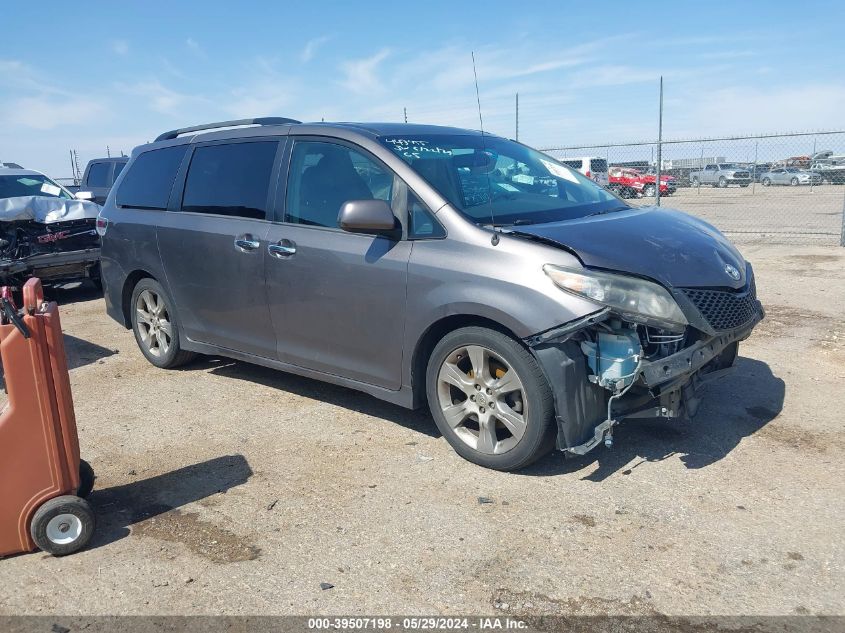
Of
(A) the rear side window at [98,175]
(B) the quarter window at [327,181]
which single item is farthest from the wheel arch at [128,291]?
(A) the rear side window at [98,175]

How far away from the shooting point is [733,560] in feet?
9.87

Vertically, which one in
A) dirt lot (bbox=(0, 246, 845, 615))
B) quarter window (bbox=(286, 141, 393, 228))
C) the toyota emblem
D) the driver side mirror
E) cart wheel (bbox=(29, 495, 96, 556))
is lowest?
dirt lot (bbox=(0, 246, 845, 615))

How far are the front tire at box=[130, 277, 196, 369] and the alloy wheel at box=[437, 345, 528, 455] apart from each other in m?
2.68

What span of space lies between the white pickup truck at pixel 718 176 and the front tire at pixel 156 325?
26766 millimetres

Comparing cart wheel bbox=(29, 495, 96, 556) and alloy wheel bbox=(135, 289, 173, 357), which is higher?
alloy wheel bbox=(135, 289, 173, 357)

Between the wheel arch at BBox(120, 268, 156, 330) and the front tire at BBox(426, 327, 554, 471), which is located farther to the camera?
the wheel arch at BBox(120, 268, 156, 330)

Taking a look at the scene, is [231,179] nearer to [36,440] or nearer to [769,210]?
[36,440]

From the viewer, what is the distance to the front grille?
144 inches

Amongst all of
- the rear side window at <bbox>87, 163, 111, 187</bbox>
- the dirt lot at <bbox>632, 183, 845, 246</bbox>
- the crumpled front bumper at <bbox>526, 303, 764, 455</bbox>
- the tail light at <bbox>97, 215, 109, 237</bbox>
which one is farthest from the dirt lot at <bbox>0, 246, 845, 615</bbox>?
the rear side window at <bbox>87, 163, 111, 187</bbox>

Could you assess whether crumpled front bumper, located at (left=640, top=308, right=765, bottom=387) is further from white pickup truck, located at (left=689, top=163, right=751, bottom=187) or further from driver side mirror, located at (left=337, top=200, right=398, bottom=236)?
white pickup truck, located at (left=689, top=163, right=751, bottom=187)

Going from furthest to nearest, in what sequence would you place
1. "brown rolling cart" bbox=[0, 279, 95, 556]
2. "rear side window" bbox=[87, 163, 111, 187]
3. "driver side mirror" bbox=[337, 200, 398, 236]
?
1. "rear side window" bbox=[87, 163, 111, 187]
2. "driver side mirror" bbox=[337, 200, 398, 236]
3. "brown rolling cart" bbox=[0, 279, 95, 556]

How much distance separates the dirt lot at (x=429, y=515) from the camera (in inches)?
112

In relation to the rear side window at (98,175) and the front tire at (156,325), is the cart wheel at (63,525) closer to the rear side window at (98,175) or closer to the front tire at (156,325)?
the front tire at (156,325)

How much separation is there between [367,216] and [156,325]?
2.86 m
